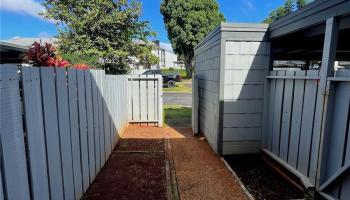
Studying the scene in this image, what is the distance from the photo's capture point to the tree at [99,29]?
36.7 feet

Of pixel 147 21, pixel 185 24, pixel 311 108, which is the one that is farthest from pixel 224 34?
pixel 185 24

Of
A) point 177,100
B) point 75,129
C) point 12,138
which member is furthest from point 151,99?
point 177,100

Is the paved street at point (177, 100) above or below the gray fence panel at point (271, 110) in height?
below

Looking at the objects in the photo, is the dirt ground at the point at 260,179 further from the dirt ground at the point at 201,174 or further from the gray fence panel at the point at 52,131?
the gray fence panel at the point at 52,131

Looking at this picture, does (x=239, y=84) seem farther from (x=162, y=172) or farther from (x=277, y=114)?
(x=162, y=172)

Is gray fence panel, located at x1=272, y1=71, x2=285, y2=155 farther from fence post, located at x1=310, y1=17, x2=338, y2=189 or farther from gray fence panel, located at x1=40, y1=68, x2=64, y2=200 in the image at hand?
gray fence panel, located at x1=40, y1=68, x2=64, y2=200

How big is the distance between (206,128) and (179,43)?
22248 mm

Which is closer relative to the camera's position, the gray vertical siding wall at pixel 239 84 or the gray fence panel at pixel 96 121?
the gray fence panel at pixel 96 121

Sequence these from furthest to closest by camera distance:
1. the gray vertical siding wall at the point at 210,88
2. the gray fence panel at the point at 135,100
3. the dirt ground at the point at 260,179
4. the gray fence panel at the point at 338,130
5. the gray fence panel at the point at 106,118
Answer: the gray fence panel at the point at 135,100
the gray vertical siding wall at the point at 210,88
the gray fence panel at the point at 106,118
the dirt ground at the point at 260,179
the gray fence panel at the point at 338,130

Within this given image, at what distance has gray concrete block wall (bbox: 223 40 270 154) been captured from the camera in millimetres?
4473

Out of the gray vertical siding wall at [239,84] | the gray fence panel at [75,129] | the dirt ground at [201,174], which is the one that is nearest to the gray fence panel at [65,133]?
the gray fence panel at [75,129]

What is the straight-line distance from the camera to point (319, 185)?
3.00 meters

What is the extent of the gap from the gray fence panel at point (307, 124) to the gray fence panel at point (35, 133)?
338 centimetres

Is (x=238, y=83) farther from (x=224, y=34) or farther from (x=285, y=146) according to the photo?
(x=285, y=146)
